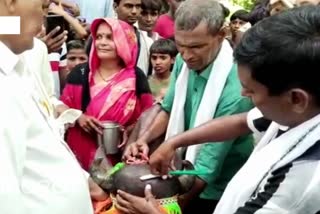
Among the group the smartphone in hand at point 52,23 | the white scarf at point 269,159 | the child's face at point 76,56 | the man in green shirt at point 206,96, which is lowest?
the child's face at point 76,56

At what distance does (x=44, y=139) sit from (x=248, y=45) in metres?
0.59

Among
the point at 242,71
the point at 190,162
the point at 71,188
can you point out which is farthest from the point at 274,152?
the point at 190,162

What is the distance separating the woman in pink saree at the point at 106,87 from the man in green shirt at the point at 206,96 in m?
0.90

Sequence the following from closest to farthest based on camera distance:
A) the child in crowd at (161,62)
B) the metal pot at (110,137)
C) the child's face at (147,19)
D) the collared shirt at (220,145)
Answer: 1. the collared shirt at (220,145)
2. the metal pot at (110,137)
3. the child in crowd at (161,62)
4. the child's face at (147,19)

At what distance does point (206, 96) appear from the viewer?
2.67m

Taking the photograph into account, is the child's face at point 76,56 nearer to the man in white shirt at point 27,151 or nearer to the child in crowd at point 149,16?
the child in crowd at point 149,16

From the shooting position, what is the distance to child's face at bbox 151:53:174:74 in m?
4.76

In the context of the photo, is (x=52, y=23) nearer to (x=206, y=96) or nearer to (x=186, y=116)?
(x=186, y=116)

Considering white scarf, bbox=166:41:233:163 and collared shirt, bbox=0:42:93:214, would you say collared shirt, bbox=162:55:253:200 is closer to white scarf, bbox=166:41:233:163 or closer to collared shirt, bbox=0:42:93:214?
white scarf, bbox=166:41:233:163

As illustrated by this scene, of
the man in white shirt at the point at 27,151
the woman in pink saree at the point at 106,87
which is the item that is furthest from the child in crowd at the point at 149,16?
the man in white shirt at the point at 27,151

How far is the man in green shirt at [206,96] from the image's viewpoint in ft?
8.58

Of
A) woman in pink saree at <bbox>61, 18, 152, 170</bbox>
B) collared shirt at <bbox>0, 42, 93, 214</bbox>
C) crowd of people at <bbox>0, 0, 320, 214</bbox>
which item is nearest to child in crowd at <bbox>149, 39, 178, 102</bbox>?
crowd of people at <bbox>0, 0, 320, 214</bbox>

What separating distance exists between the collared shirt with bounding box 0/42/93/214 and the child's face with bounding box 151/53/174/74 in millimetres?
2804

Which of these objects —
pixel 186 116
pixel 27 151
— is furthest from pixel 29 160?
pixel 186 116
